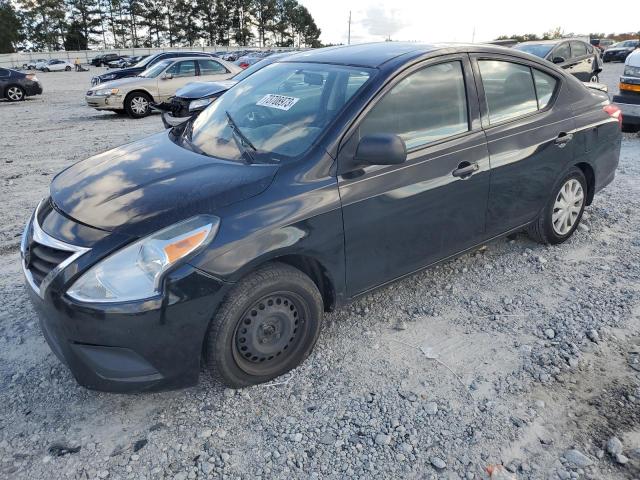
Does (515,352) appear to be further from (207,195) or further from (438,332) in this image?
(207,195)

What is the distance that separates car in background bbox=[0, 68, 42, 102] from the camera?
699 inches

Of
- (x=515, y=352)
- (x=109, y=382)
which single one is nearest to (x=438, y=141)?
(x=515, y=352)

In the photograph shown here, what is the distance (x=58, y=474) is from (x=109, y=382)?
16.7 inches

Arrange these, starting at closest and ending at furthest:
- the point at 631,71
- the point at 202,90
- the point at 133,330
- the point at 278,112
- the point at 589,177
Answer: the point at 133,330 < the point at 278,112 < the point at 589,177 < the point at 631,71 < the point at 202,90

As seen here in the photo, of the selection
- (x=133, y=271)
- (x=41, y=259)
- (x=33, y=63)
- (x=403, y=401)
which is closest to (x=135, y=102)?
(x=41, y=259)

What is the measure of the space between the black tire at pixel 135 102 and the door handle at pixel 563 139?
11236 millimetres

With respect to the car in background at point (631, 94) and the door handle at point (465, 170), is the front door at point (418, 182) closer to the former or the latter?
the door handle at point (465, 170)

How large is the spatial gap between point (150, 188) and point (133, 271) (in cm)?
56

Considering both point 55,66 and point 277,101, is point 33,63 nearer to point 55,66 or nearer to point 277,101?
point 55,66

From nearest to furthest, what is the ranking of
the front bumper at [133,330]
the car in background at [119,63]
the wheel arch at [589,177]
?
the front bumper at [133,330] → the wheel arch at [589,177] → the car in background at [119,63]

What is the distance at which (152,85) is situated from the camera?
13.4 m

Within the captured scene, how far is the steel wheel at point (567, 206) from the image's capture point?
4242mm

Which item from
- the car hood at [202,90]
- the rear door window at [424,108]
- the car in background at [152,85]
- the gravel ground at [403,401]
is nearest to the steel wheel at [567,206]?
the gravel ground at [403,401]

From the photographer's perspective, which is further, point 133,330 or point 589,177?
Answer: point 589,177
